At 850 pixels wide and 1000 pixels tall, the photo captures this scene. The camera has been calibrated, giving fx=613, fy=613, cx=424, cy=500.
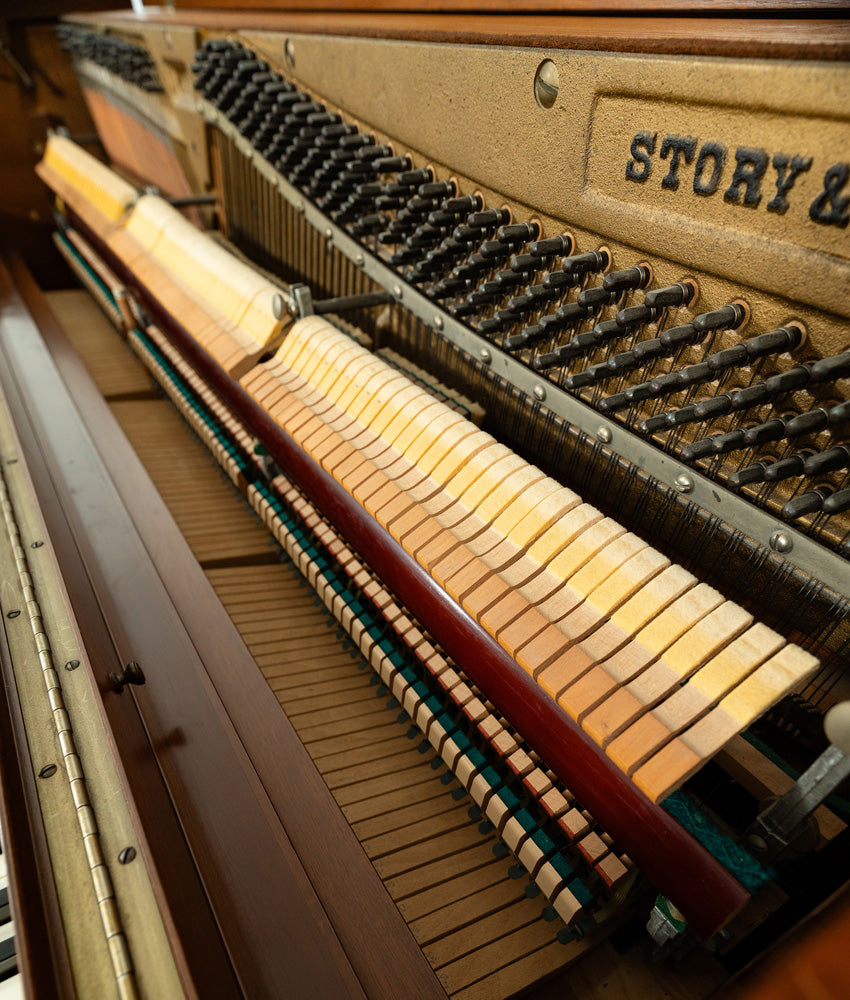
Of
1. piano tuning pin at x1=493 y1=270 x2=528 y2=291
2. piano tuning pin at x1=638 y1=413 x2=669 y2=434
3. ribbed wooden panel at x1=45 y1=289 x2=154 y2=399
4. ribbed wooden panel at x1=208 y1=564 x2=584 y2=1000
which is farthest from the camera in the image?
ribbed wooden panel at x1=45 y1=289 x2=154 y2=399

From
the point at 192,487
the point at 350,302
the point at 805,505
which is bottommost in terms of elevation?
the point at 192,487

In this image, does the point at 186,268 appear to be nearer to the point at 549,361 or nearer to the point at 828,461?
the point at 549,361

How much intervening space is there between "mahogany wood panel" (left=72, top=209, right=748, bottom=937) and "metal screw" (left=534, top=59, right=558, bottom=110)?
A: 107 centimetres

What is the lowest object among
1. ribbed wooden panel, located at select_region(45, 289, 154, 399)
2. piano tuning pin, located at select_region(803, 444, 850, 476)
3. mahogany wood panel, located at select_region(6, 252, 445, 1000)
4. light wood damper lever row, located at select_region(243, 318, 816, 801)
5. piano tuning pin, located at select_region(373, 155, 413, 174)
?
mahogany wood panel, located at select_region(6, 252, 445, 1000)

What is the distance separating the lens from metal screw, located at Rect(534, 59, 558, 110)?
4.52 feet

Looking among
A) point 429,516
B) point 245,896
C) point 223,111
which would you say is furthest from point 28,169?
point 245,896

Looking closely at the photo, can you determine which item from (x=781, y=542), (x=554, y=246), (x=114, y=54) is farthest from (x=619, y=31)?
(x=114, y=54)

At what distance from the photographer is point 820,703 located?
56.6 inches

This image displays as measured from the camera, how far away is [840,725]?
2.97 feet

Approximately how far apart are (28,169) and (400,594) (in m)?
5.23

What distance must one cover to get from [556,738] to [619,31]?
1.43 meters

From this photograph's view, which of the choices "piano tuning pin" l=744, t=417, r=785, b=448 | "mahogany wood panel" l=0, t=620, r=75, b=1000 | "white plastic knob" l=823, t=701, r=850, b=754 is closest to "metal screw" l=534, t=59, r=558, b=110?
"piano tuning pin" l=744, t=417, r=785, b=448

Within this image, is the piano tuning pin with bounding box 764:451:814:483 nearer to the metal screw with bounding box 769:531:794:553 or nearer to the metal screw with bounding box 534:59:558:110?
the metal screw with bounding box 769:531:794:553

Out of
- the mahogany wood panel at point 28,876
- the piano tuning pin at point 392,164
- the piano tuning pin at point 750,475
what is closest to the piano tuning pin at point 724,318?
the piano tuning pin at point 750,475
